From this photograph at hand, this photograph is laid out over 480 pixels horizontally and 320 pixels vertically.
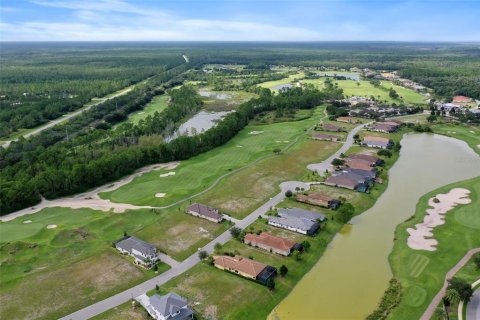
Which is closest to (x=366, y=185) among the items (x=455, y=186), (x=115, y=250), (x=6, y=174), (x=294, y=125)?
(x=455, y=186)

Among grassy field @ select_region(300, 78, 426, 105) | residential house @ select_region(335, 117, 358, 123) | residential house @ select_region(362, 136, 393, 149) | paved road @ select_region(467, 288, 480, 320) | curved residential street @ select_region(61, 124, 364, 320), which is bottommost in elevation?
curved residential street @ select_region(61, 124, 364, 320)

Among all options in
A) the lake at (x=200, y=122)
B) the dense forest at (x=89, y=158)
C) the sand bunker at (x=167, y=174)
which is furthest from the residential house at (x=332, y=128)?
the sand bunker at (x=167, y=174)

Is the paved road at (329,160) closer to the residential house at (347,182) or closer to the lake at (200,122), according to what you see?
the residential house at (347,182)

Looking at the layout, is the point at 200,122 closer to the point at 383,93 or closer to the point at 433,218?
the point at 433,218

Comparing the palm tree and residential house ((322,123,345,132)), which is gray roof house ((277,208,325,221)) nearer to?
the palm tree

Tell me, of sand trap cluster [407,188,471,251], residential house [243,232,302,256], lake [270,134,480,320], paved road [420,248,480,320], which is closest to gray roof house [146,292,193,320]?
lake [270,134,480,320]

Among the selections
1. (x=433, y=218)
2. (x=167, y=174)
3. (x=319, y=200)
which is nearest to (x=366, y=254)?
(x=319, y=200)

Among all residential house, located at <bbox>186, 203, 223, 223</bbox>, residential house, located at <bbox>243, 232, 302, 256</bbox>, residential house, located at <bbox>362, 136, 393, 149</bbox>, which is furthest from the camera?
residential house, located at <bbox>362, 136, 393, 149</bbox>
